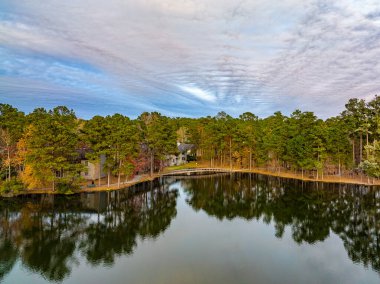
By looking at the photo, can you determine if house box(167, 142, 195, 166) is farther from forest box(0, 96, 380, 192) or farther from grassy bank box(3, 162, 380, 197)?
grassy bank box(3, 162, 380, 197)

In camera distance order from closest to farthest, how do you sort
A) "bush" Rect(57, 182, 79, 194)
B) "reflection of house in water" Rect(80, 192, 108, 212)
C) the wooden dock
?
"reflection of house in water" Rect(80, 192, 108, 212) → "bush" Rect(57, 182, 79, 194) → the wooden dock

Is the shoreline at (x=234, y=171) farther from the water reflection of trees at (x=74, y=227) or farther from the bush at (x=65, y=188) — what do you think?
the water reflection of trees at (x=74, y=227)

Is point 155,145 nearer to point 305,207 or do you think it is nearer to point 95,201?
point 95,201

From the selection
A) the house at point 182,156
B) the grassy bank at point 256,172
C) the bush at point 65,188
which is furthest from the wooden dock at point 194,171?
the bush at point 65,188

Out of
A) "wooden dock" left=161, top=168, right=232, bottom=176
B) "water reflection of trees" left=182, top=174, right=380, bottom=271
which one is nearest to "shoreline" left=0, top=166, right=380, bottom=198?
"wooden dock" left=161, top=168, right=232, bottom=176

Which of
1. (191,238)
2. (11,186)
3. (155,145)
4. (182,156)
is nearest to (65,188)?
(11,186)
